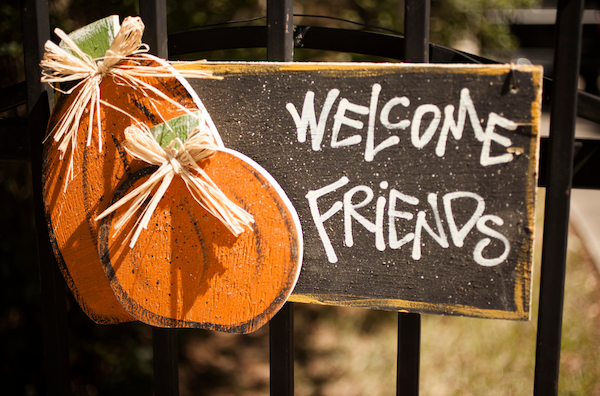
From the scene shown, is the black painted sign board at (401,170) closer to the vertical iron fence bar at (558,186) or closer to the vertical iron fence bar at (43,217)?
the vertical iron fence bar at (558,186)

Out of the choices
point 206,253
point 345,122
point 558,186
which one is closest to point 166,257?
point 206,253

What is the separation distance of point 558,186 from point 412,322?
395 mm

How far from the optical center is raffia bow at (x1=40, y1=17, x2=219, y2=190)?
34.3 inches

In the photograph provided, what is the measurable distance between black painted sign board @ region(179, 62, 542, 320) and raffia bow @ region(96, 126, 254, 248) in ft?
0.28

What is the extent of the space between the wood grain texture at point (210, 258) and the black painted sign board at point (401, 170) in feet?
0.16

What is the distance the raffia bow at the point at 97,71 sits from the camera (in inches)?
34.3

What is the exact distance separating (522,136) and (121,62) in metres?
0.81

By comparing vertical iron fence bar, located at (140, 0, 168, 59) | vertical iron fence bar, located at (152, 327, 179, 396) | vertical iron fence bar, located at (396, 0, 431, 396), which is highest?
vertical iron fence bar, located at (140, 0, 168, 59)

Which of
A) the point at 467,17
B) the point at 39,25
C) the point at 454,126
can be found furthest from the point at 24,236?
the point at 467,17

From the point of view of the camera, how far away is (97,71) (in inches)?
36.5

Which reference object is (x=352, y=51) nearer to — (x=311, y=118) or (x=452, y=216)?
(x=311, y=118)

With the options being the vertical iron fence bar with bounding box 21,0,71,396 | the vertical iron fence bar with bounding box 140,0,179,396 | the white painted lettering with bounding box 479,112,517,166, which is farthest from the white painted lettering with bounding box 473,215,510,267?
the vertical iron fence bar with bounding box 21,0,71,396

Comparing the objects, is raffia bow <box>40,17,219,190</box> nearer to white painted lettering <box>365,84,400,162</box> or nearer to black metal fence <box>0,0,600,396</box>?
black metal fence <box>0,0,600,396</box>

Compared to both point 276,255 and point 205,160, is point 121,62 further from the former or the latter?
point 276,255
